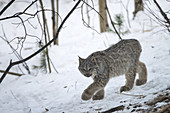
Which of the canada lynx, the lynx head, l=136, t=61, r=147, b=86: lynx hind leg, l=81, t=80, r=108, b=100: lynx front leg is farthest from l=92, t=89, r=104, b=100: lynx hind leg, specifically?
l=136, t=61, r=147, b=86: lynx hind leg

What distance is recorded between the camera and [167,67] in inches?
187

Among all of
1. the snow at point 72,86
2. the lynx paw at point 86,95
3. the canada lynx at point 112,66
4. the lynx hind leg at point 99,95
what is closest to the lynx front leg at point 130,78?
the canada lynx at point 112,66

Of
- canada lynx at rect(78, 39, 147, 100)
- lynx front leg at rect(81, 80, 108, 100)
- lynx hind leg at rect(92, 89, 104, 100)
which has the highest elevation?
canada lynx at rect(78, 39, 147, 100)

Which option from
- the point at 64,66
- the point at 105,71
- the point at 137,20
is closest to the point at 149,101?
the point at 105,71

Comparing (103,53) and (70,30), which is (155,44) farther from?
(70,30)

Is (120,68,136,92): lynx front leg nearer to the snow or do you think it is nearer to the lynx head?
the snow

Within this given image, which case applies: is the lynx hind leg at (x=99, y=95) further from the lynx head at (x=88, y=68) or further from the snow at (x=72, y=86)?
the lynx head at (x=88, y=68)

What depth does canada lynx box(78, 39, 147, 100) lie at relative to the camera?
4.19 meters

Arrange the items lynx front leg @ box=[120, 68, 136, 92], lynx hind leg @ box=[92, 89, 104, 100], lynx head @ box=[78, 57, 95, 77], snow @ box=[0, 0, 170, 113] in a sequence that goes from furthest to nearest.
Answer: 1. lynx front leg @ box=[120, 68, 136, 92]
2. lynx hind leg @ box=[92, 89, 104, 100]
3. lynx head @ box=[78, 57, 95, 77]
4. snow @ box=[0, 0, 170, 113]

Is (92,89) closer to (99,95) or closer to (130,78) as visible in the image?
(99,95)

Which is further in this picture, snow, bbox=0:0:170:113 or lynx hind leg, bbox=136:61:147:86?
lynx hind leg, bbox=136:61:147:86

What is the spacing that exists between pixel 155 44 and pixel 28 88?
3.96m

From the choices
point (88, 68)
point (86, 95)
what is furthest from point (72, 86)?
point (88, 68)

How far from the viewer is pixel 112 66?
4574 mm
